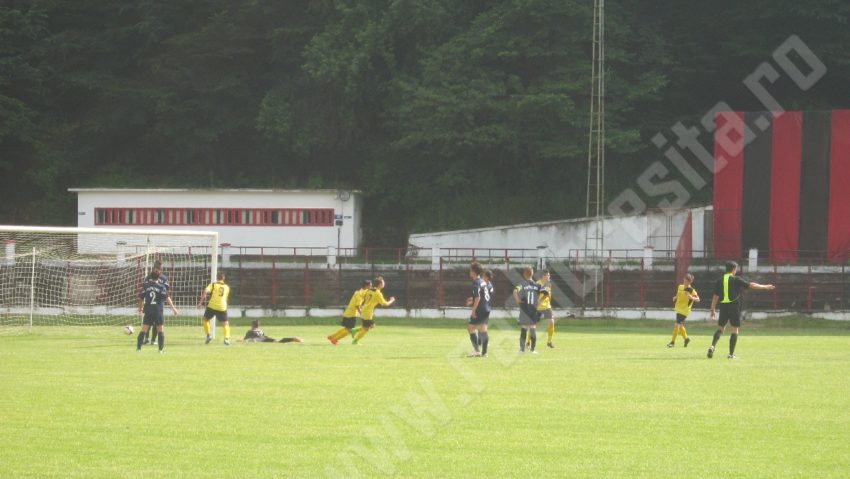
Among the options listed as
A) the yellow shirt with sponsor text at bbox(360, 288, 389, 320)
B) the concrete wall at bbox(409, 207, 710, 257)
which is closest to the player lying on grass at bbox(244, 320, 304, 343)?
the yellow shirt with sponsor text at bbox(360, 288, 389, 320)

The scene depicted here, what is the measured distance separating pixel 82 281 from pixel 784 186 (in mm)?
27049

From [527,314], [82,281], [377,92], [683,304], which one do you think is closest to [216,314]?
[527,314]

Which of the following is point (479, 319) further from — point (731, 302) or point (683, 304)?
point (683, 304)

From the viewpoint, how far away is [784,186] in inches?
1741

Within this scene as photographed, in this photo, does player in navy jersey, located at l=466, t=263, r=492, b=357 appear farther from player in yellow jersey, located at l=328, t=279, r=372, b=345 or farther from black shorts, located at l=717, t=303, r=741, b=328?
black shorts, located at l=717, t=303, r=741, b=328

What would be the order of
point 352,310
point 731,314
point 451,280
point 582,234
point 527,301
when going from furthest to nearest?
point 582,234
point 451,280
point 352,310
point 527,301
point 731,314

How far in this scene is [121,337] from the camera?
29.3 metres

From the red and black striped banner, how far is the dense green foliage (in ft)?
23.3

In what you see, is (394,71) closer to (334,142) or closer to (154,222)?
(334,142)

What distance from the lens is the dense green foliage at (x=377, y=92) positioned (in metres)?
52.3

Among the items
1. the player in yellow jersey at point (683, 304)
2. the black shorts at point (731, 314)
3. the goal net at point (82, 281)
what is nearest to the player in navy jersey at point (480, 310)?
the black shorts at point (731, 314)

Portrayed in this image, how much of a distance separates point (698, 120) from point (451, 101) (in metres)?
12.7

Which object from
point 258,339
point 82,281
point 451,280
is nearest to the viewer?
point 258,339

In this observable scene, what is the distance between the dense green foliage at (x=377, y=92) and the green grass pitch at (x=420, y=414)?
3077 centimetres
